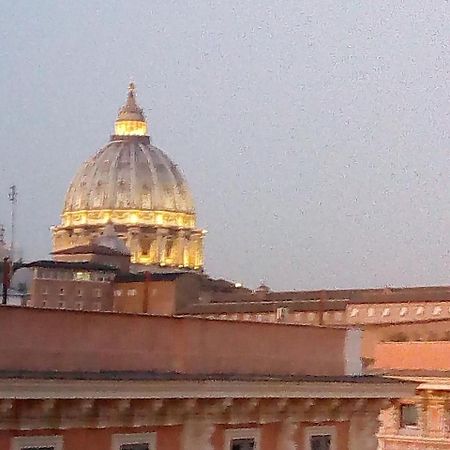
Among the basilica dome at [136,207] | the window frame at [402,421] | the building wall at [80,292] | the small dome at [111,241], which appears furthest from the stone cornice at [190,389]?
the basilica dome at [136,207]

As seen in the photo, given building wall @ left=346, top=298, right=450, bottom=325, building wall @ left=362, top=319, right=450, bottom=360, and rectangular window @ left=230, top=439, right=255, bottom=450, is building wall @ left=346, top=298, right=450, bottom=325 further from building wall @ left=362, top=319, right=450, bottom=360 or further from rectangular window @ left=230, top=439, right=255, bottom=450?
rectangular window @ left=230, top=439, right=255, bottom=450

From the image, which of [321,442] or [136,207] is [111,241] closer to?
[136,207]

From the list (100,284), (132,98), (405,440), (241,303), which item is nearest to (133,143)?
(132,98)

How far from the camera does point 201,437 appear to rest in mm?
13281

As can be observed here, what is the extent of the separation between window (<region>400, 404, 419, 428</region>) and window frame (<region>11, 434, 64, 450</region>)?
472 inches

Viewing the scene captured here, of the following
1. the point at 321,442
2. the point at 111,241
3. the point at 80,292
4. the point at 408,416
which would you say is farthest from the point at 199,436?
the point at 111,241

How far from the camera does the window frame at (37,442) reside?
37.2ft

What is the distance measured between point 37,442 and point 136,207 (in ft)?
334

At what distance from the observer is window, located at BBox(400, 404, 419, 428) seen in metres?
22.5

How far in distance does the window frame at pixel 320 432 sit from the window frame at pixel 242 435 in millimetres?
869

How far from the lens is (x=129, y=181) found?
11475cm

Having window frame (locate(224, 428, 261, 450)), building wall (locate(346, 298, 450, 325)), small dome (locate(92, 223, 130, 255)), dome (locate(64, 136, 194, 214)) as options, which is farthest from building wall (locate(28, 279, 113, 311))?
window frame (locate(224, 428, 261, 450))

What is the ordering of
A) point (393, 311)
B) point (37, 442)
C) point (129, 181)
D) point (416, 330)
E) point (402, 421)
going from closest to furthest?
point (37, 442) → point (402, 421) → point (416, 330) → point (393, 311) → point (129, 181)

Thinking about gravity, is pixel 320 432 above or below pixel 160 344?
below
